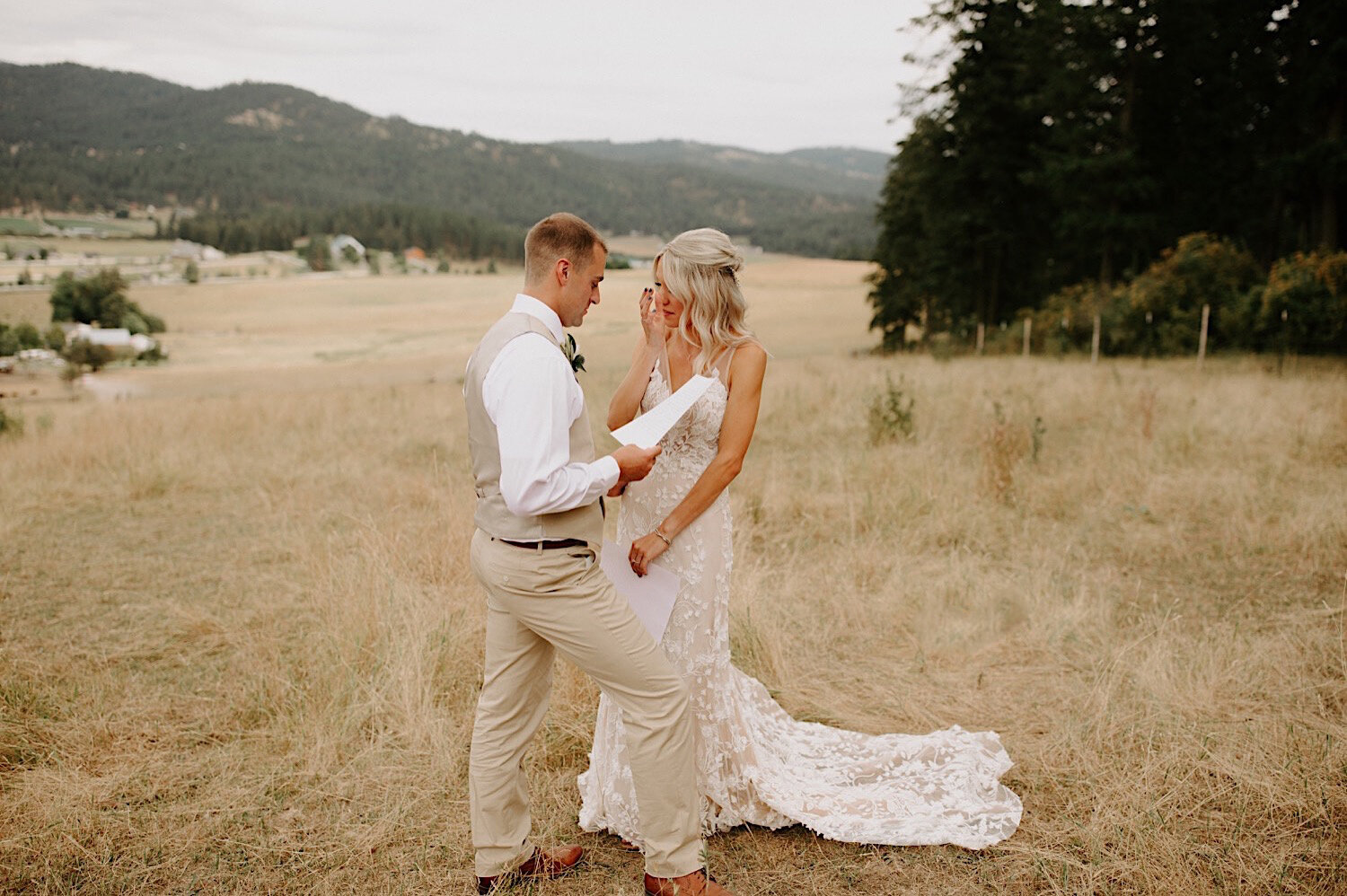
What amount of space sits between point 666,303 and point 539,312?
0.63 metres

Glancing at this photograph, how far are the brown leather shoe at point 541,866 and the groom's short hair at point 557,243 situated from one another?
2.00 meters

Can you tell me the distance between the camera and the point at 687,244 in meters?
2.86

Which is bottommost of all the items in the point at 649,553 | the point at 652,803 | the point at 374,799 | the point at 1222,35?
the point at 374,799

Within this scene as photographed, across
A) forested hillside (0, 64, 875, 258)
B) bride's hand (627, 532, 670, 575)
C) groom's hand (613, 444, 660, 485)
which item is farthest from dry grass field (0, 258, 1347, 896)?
forested hillside (0, 64, 875, 258)

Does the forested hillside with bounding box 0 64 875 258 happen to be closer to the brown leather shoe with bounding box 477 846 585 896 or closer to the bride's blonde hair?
the bride's blonde hair

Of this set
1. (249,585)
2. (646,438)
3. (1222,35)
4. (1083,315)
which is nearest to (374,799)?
(646,438)

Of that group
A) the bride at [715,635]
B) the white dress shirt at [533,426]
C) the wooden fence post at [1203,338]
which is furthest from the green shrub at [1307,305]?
the white dress shirt at [533,426]

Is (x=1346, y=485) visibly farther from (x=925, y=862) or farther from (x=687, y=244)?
(x=687, y=244)

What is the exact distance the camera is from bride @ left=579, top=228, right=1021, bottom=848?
2955 millimetres

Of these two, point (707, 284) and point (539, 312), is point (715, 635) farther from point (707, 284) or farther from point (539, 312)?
point (539, 312)

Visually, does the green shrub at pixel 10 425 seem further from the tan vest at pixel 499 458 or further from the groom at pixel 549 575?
the tan vest at pixel 499 458

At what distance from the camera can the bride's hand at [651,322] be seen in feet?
9.78

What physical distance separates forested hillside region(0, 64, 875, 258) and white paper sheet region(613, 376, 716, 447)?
318 ft

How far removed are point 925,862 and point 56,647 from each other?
16.2 feet
